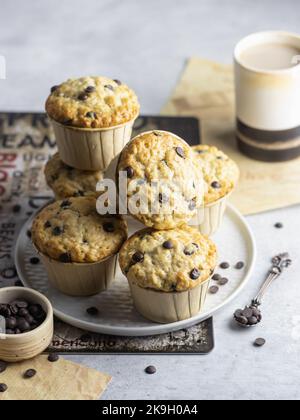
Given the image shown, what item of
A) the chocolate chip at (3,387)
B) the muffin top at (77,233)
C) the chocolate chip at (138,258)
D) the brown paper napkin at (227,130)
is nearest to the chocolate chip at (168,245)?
the chocolate chip at (138,258)

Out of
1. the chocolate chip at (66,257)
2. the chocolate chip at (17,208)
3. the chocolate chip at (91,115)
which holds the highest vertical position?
the chocolate chip at (91,115)

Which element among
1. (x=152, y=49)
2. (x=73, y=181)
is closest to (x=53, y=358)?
(x=73, y=181)

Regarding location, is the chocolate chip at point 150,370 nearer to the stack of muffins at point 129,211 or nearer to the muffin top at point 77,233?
the stack of muffins at point 129,211

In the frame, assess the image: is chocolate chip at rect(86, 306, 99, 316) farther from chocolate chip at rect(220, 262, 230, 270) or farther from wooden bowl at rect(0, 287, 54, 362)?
chocolate chip at rect(220, 262, 230, 270)

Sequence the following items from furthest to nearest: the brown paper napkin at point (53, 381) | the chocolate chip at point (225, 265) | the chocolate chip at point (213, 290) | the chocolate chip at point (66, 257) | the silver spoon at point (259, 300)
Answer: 1. the chocolate chip at point (225, 265)
2. the chocolate chip at point (213, 290)
3. the silver spoon at point (259, 300)
4. the chocolate chip at point (66, 257)
5. the brown paper napkin at point (53, 381)

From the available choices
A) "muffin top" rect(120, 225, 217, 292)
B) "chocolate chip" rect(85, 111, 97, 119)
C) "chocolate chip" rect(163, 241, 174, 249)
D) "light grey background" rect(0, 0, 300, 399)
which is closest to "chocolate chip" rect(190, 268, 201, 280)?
"muffin top" rect(120, 225, 217, 292)

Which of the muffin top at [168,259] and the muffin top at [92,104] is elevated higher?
the muffin top at [92,104]

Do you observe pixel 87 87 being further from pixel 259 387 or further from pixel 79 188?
pixel 259 387
